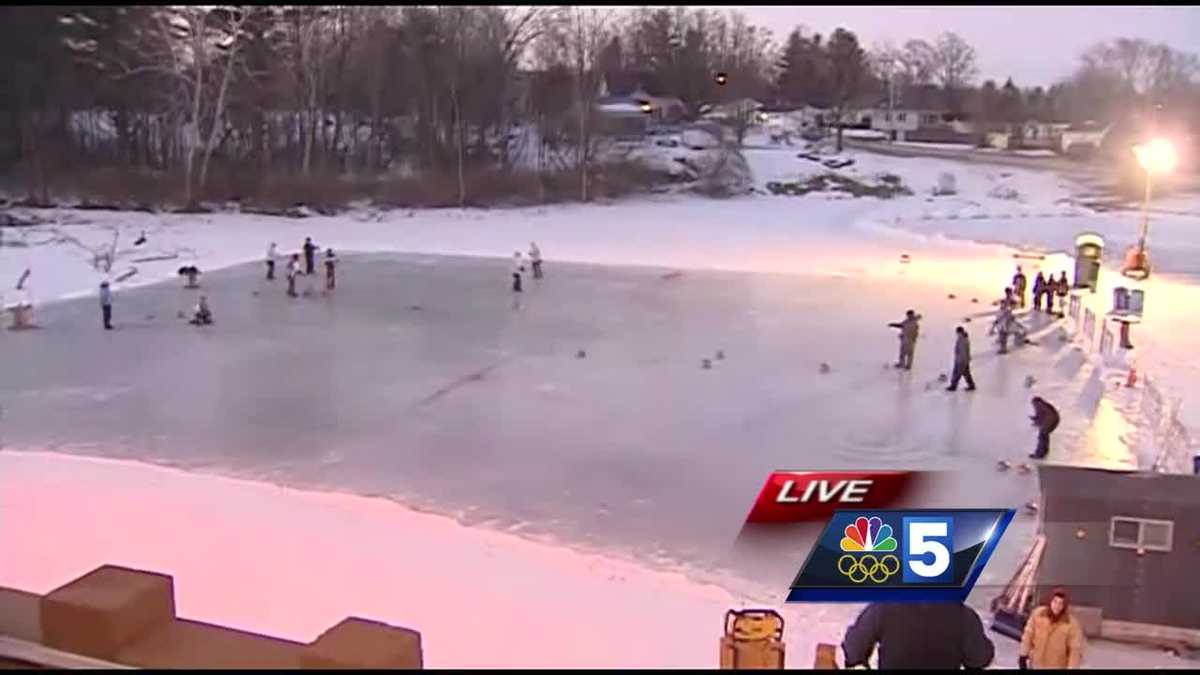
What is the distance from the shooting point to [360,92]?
3253cm

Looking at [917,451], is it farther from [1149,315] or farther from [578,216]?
[578,216]

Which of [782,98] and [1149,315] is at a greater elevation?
[782,98]

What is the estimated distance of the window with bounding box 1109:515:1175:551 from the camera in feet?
15.4

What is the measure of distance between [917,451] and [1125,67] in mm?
7269

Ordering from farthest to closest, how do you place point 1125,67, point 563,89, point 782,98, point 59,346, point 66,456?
point 563,89 < point 782,98 < point 1125,67 < point 59,346 < point 66,456

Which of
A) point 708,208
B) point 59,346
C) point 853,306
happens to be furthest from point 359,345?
point 708,208

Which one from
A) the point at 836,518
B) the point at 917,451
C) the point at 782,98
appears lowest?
the point at 917,451

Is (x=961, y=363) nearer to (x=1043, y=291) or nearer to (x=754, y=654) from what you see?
(x=1043, y=291)

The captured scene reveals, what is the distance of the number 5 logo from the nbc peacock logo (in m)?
0.03

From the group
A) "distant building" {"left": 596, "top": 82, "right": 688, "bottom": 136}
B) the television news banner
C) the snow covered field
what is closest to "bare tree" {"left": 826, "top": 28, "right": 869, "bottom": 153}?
the snow covered field

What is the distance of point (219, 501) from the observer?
6.34 meters

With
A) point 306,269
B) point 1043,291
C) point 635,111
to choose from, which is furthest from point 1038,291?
point 635,111

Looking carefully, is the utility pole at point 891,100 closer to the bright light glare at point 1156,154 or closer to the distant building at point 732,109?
the distant building at point 732,109

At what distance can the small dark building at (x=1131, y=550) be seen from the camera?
15.4ft
